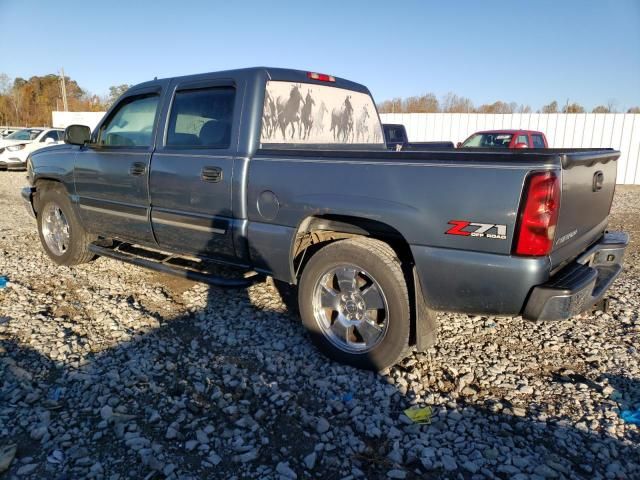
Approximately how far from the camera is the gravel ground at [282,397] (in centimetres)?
241

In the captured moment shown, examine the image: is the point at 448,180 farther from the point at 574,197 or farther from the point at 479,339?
the point at 479,339

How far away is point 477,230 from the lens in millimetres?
2633

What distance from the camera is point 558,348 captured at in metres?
3.68

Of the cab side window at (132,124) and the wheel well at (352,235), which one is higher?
the cab side window at (132,124)

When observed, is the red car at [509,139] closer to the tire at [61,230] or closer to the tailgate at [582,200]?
the tailgate at [582,200]

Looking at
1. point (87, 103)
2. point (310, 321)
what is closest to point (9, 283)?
point (310, 321)

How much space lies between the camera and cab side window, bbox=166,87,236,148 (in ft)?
12.5

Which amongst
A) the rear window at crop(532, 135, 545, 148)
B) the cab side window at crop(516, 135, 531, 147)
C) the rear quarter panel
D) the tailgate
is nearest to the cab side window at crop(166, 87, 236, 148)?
the rear quarter panel

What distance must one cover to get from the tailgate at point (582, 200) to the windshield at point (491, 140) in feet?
31.4

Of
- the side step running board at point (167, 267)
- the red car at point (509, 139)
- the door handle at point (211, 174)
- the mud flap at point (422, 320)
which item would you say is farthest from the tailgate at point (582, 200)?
the red car at point (509, 139)

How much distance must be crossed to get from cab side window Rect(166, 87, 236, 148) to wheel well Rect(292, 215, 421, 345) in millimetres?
994

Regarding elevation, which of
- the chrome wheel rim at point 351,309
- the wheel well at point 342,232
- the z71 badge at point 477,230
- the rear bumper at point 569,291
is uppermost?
the z71 badge at point 477,230

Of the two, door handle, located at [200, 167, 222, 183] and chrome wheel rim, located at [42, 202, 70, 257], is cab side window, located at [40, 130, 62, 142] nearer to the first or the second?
chrome wheel rim, located at [42, 202, 70, 257]

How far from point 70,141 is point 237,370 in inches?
124
